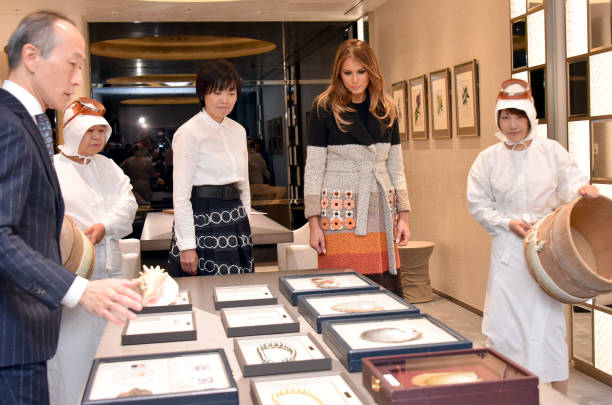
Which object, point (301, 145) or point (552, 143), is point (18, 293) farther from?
point (301, 145)

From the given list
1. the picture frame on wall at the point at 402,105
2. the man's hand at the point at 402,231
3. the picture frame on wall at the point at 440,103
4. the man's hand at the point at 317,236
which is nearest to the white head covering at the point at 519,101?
the man's hand at the point at 402,231

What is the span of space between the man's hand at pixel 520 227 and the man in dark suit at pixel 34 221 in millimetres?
2035

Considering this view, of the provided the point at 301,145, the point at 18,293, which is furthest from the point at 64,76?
the point at 301,145

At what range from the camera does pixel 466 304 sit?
5586mm

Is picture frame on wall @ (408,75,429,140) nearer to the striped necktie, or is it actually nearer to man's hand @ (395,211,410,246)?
man's hand @ (395,211,410,246)

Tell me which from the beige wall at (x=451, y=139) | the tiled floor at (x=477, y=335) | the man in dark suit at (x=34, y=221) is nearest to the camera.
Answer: the man in dark suit at (x=34, y=221)

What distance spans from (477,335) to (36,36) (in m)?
4.00

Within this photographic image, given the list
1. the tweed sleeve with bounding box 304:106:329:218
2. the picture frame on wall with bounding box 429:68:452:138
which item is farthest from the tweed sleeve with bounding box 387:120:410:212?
the picture frame on wall with bounding box 429:68:452:138

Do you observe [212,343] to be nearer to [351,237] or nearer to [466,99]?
[351,237]

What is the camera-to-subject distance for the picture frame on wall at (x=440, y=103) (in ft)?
18.6

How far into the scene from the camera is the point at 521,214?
10.1 ft

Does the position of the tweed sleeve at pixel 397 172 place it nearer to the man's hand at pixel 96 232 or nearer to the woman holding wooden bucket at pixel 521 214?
the woman holding wooden bucket at pixel 521 214

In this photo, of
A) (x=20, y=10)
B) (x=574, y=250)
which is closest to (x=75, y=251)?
(x=574, y=250)

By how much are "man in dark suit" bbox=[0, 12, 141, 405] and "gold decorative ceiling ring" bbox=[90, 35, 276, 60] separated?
20.9 ft
